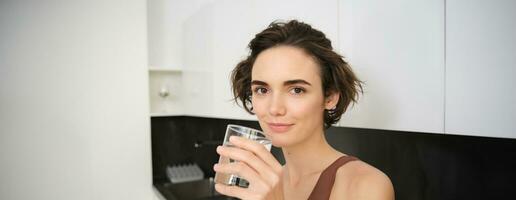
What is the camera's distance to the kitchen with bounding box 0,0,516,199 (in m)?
0.64

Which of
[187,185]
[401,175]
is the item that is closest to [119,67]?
[187,185]

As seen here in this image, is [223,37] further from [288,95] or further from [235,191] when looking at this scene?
[235,191]

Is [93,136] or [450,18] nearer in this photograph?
[450,18]

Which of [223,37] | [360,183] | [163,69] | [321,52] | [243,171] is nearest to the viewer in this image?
[243,171]

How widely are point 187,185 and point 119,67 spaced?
85 centimetres

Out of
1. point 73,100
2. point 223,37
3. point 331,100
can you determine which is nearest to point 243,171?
point 331,100

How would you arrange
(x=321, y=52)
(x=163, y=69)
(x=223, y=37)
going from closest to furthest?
(x=321, y=52), (x=223, y=37), (x=163, y=69)

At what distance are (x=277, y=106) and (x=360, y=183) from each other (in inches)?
9.4

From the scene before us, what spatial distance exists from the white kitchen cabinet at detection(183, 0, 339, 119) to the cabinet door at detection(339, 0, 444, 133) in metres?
0.09

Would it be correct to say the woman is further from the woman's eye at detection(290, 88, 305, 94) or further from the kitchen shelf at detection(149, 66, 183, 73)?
the kitchen shelf at detection(149, 66, 183, 73)

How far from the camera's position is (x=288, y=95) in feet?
2.30

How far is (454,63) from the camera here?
2.11 feet

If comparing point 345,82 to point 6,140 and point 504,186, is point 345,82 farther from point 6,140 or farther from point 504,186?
point 6,140

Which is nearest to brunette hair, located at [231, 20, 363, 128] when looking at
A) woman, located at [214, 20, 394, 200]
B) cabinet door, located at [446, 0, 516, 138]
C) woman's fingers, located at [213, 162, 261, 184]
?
woman, located at [214, 20, 394, 200]
